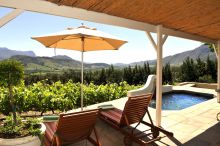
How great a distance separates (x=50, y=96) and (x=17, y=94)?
101cm

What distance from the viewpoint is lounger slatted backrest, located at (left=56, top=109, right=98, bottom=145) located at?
329cm

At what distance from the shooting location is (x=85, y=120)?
3488mm

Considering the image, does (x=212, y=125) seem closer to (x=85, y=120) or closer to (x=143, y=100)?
(x=143, y=100)

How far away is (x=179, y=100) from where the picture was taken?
11.1 m

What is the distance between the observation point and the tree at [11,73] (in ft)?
10.6

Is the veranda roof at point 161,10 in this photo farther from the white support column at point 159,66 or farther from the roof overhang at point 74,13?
the white support column at point 159,66

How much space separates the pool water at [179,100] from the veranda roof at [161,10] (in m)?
5.54

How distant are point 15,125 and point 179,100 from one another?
9429 millimetres

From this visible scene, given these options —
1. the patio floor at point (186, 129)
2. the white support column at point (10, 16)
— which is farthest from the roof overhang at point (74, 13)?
the patio floor at point (186, 129)

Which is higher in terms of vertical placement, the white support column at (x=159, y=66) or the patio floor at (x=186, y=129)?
the white support column at (x=159, y=66)

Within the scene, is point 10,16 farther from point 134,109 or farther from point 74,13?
point 134,109

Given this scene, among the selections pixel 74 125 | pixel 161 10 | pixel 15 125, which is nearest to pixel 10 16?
pixel 15 125

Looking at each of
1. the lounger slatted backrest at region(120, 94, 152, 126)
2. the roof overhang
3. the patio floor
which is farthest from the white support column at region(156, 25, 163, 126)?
the lounger slatted backrest at region(120, 94, 152, 126)

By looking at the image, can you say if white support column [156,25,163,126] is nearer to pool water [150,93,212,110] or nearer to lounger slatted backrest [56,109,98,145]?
lounger slatted backrest [56,109,98,145]
